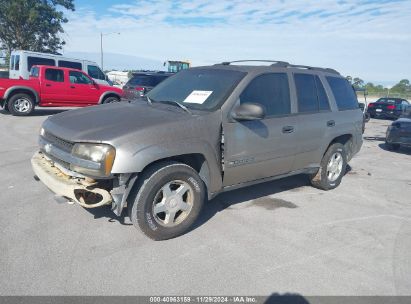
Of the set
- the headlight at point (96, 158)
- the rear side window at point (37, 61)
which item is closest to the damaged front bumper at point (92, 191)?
the headlight at point (96, 158)

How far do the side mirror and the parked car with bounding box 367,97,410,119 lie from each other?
56.9ft

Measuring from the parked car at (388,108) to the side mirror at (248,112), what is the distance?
1733cm

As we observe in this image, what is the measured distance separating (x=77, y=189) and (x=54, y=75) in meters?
10.9

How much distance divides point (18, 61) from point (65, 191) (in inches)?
545

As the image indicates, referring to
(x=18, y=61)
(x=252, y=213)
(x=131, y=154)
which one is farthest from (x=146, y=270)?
(x=18, y=61)

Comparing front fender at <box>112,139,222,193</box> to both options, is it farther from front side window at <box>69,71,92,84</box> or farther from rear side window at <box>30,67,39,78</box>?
rear side window at <box>30,67,39,78</box>

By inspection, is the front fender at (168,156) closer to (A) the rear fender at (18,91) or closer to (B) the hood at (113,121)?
(B) the hood at (113,121)

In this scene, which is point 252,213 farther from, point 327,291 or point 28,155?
point 28,155

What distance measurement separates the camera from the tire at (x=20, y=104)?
38.9 feet

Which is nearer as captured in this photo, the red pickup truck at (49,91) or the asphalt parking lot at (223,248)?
the asphalt parking lot at (223,248)

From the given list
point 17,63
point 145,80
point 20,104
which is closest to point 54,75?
point 20,104

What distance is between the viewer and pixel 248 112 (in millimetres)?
3766

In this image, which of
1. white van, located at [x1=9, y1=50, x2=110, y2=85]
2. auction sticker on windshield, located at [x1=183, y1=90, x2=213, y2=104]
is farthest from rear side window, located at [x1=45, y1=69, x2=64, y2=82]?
auction sticker on windshield, located at [x1=183, y1=90, x2=213, y2=104]

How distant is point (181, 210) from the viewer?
3.76m
